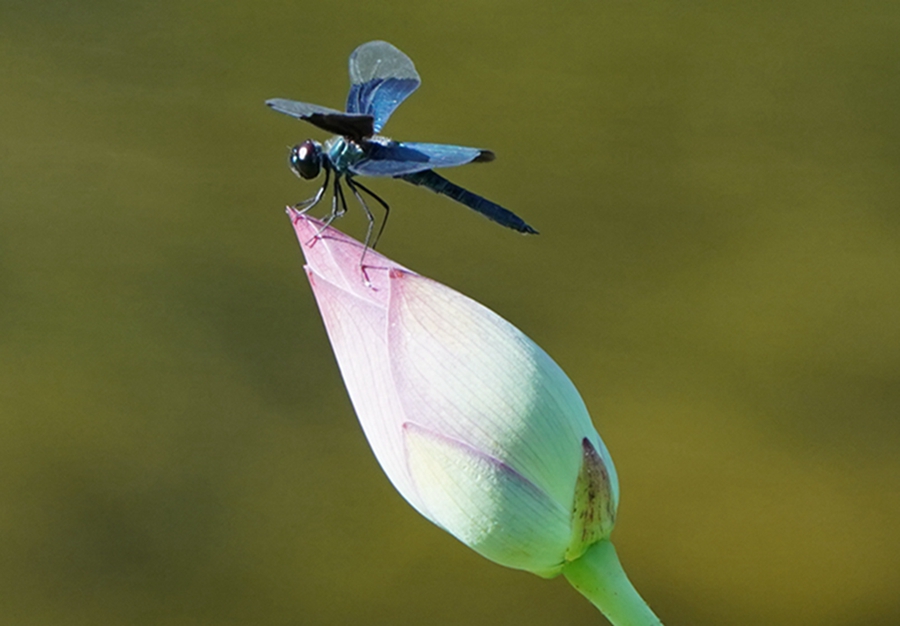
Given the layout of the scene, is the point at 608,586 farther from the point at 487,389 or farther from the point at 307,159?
the point at 307,159

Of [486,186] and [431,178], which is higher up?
[431,178]

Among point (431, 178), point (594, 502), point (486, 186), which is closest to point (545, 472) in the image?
point (594, 502)

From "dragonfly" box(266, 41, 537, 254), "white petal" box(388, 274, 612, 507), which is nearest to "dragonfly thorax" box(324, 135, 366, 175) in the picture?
"dragonfly" box(266, 41, 537, 254)

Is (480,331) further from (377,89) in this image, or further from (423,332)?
(377,89)

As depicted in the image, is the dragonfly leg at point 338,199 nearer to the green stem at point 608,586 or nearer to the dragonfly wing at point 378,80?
the dragonfly wing at point 378,80

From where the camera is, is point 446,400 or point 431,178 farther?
point 431,178

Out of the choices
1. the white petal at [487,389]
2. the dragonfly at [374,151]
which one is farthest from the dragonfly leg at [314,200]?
the white petal at [487,389]

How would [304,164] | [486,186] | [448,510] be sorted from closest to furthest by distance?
1. [448,510]
2. [304,164]
3. [486,186]

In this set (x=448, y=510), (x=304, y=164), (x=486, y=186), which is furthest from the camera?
(x=486, y=186)
